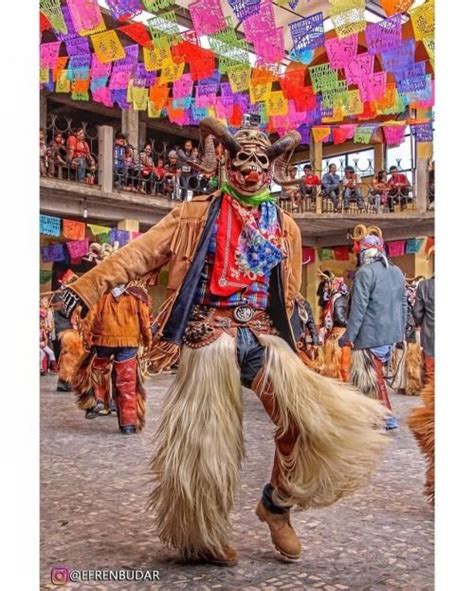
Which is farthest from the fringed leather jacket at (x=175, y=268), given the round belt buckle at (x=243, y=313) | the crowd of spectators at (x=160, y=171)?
the crowd of spectators at (x=160, y=171)

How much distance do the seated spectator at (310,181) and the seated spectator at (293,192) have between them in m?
0.05

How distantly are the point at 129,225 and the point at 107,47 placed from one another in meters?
0.89

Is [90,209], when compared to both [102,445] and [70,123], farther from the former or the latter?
[102,445]

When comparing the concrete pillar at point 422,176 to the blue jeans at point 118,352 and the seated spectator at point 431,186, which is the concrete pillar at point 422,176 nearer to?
the seated spectator at point 431,186

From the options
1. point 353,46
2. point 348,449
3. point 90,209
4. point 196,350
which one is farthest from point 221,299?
point 353,46

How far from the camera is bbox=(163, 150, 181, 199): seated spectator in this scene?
9.29 ft

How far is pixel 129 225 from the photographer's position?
2.86 m

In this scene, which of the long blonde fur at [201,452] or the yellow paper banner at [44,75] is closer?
the long blonde fur at [201,452]

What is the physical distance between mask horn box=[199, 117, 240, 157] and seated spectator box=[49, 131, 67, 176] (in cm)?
68

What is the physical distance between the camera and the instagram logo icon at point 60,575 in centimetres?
232

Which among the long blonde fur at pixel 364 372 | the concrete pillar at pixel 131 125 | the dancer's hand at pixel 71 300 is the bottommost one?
the long blonde fur at pixel 364 372

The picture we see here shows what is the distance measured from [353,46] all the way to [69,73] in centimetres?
128

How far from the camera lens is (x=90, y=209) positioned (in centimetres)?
299

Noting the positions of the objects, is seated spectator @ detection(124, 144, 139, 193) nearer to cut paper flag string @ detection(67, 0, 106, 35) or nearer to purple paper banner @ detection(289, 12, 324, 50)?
cut paper flag string @ detection(67, 0, 106, 35)
